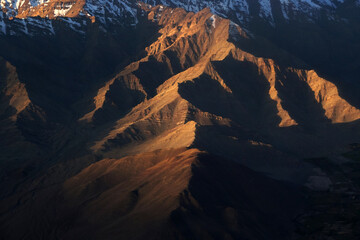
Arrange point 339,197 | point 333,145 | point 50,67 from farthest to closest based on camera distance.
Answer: point 50,67 → point 333,145 → point 339,197

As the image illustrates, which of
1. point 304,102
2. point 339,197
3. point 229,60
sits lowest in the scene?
point 339,197

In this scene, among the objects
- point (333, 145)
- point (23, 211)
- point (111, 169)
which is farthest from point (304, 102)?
point (23, 211)

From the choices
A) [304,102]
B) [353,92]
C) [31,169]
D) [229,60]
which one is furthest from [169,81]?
[31,169]

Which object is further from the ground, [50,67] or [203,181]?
[50,67]

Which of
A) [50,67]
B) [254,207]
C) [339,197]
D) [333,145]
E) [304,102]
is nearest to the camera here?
[254,207]

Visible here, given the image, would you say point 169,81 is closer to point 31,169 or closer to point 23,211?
point 31,169

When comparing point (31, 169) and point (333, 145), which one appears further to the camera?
point (333, 145)
